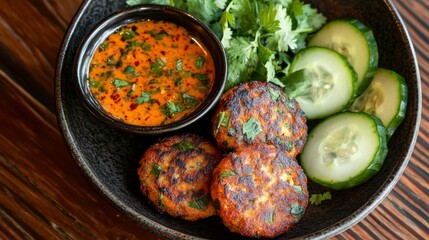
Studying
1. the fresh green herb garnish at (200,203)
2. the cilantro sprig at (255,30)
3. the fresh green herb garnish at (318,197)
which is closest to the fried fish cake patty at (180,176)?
the fresh green herb garnish at (200,203)

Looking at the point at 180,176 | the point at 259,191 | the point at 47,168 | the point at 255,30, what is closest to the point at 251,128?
the point at 259,191

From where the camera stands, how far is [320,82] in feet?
11.5

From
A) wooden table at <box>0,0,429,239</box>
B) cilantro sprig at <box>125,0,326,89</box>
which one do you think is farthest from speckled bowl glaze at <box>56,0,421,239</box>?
cilantro sprig at <box>125,0,326,89</box>

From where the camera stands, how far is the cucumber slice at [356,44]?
349cm

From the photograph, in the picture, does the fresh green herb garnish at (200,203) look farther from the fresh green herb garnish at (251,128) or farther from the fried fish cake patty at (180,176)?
the fresh green herb garnish at (251,128)

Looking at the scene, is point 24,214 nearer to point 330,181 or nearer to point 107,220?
point 107,220

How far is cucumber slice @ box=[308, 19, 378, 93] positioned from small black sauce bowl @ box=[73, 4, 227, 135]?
2.50 ft

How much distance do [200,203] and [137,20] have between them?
113 centimetres

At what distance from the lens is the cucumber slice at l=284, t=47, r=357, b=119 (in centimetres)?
344

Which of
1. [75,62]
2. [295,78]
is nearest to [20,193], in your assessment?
[75,62]

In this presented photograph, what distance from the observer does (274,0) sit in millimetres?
3570

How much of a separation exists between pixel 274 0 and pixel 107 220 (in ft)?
5.41

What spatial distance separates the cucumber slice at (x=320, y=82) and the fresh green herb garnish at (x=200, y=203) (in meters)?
0.83

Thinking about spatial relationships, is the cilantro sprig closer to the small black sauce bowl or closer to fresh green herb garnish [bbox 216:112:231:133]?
the small black sauce bowl
